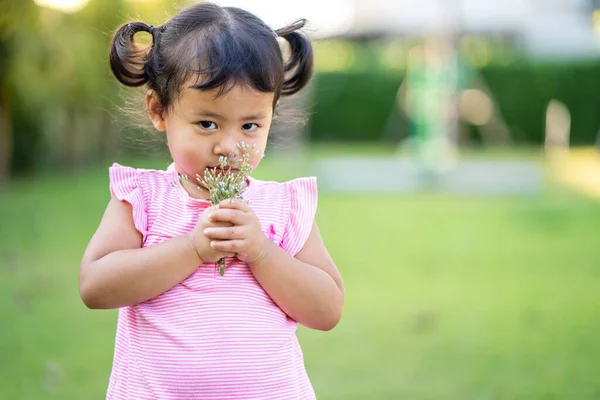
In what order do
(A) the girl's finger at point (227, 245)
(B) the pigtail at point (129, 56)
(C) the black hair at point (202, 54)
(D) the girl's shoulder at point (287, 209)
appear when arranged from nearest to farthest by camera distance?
(A) the girl's finger at point (227, 245), (C) the black hair at point (202, 54), (D) the girl's shoulder at point (287, 209), (B) the pigtail at point (129, 56)

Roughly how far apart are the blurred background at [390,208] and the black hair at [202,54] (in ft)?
0.60

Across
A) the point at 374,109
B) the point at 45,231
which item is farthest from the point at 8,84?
the point at 374,109

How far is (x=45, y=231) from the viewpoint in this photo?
7617mm

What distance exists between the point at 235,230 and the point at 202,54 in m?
0.39

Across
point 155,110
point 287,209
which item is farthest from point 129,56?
point 287,209

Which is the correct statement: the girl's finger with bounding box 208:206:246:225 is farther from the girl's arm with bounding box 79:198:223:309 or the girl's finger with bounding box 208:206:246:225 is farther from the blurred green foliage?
the blurred green foliage

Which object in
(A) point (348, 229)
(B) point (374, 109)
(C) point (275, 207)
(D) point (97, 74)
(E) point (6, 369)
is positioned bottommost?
(E) point (6, 369)

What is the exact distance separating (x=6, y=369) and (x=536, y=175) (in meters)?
8.68

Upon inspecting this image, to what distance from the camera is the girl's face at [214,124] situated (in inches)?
69.2

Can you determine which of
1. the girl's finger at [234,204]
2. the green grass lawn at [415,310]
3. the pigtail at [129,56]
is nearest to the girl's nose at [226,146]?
the girl's finger at [234,204]

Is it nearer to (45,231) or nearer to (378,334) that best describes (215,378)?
(378,334)

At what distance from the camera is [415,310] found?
16.5 ft

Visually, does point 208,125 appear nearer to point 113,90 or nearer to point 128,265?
point 128,265

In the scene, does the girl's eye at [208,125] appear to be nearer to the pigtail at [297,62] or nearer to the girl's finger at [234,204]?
the girl's finger at [234,204]
